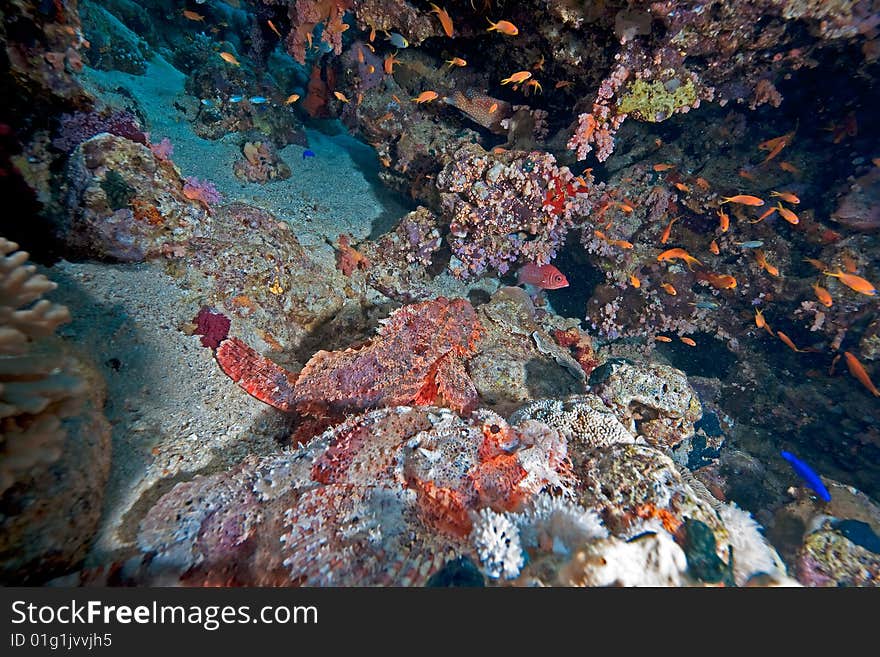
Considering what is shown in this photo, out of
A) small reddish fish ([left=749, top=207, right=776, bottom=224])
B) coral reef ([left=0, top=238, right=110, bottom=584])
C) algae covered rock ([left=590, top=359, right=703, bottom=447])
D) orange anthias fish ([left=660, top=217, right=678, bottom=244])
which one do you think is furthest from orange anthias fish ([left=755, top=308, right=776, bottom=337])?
coral reef ([left=0, top=238, right=110, bottom=584])

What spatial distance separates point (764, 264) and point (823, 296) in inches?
34.8

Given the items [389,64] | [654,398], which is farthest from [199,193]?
[654,398]

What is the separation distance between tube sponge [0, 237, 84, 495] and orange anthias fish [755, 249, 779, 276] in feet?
27.3

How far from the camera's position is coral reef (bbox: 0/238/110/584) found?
4.83ft

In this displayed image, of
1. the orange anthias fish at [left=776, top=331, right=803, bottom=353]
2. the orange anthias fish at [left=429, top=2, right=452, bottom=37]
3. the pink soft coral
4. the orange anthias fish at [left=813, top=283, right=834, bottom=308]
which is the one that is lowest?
the pink soft coral

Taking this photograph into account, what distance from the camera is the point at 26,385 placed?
63.2 inches

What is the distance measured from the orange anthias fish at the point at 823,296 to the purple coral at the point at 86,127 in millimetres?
9246

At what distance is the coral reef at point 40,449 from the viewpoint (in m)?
1.47

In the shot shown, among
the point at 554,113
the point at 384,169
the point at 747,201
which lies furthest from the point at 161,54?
the point at 747,201

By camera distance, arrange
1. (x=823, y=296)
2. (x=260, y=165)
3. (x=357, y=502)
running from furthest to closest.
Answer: (x=260, y=165) < (x=823, y=296) < (x=357, y=502)

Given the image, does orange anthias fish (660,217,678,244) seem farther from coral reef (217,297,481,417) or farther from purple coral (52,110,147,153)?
purple coral (52,110,147,153)

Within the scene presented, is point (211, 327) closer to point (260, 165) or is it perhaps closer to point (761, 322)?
point (260, 165)

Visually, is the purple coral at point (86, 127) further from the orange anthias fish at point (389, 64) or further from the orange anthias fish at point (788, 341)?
the orange anthias fish at point (788, 341)

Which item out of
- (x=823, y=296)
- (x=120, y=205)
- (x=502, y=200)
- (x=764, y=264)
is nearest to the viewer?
(x=120, y=205)
